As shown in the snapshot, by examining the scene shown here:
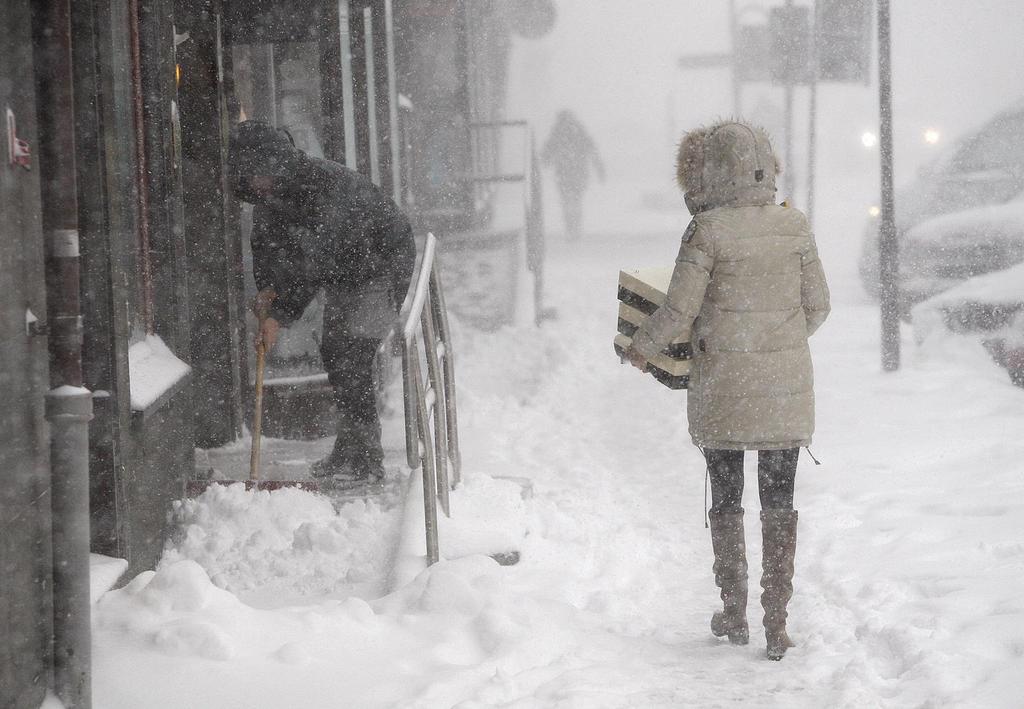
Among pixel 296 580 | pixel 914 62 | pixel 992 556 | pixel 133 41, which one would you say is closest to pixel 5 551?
pixel 296 580

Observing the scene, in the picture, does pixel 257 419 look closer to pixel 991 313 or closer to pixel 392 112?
pixel 392 112

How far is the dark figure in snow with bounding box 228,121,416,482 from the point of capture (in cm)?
489

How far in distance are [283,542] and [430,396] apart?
2.58 feet

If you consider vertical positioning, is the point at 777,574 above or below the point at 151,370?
below

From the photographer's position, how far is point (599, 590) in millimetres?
4273

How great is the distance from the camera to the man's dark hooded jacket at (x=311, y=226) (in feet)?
15.8

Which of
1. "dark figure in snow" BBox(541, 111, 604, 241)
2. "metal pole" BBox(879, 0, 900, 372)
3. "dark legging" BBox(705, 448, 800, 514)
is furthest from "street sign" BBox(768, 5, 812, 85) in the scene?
"dark legging" BBox(705, 448, 800, 514)

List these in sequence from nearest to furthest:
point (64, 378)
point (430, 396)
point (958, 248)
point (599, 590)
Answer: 1. point (64, 378)
2. point (599, 590)
3. point (430, 396)
4. point (958, 248)

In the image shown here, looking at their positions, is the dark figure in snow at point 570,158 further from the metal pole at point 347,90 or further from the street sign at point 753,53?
the metal pole at point 347,90

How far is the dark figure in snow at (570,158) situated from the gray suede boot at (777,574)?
13393 mm

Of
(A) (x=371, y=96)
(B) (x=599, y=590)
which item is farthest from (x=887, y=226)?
(B) (x=599, y=590)

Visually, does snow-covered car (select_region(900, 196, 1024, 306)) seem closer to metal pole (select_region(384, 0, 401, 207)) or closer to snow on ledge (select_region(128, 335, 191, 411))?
metal pole (select_region(384, 0, 401, 207))

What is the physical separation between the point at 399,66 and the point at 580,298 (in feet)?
16.2

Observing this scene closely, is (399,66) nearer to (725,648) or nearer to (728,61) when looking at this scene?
(725,648)
